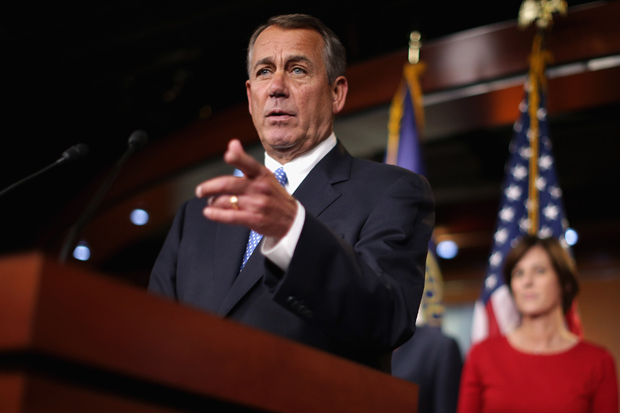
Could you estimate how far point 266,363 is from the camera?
2.65 ft

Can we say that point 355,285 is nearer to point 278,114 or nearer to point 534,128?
point 278,114

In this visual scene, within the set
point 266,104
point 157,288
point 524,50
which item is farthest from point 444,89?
point 157,288

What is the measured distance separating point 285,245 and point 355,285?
0.43ft

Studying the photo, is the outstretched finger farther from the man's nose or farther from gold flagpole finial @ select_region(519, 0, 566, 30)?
gold flagpole finial @ select_region(519, 0, 566, 30)

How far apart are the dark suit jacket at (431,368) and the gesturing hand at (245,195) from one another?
1709 millimetres

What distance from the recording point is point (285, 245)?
3.26ft

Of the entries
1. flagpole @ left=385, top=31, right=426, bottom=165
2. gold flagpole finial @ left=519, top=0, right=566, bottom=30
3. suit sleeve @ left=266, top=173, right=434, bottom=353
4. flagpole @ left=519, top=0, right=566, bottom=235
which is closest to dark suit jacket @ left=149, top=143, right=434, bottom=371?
suit sleeve @ left=266, top=173, right=434, bottom=353

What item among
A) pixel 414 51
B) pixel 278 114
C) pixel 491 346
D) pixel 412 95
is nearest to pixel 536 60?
pixel 412 95

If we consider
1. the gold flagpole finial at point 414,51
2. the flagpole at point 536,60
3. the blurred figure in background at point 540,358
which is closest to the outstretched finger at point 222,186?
the blurred figure in background at point 540,358

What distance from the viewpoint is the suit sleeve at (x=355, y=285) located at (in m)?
1.00

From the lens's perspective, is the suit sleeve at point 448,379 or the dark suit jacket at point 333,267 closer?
the dark suit jacket at point 333,267

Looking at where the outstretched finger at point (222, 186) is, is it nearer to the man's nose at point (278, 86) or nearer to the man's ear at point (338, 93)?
the man's nose at point (278, 86)

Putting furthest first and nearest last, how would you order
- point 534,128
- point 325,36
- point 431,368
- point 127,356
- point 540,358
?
point 534,128
point 540,358
point 431,368
point 325,36
point 127,356

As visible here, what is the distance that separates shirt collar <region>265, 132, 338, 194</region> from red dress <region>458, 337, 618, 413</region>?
5.04 feet
